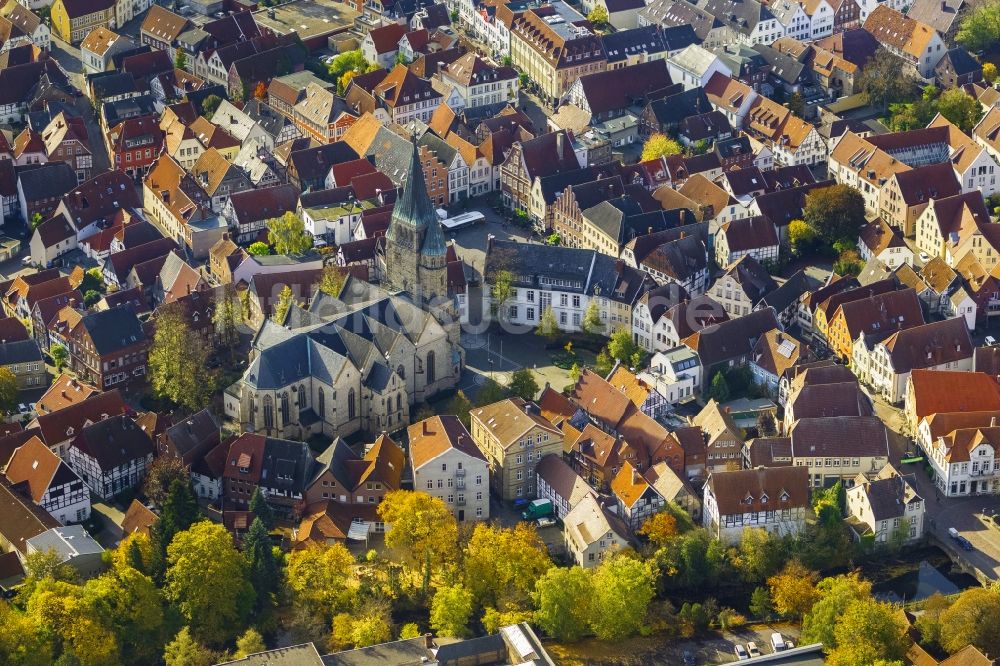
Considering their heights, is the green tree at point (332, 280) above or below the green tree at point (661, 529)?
above

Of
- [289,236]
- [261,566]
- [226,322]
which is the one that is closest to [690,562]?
[261,566]

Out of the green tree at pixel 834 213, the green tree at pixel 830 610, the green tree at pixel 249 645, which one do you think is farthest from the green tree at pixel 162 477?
the green tree at pixel 834 213

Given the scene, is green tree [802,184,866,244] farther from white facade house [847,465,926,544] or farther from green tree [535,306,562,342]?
white facade house [847,465,926,544]

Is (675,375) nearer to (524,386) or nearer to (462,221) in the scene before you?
(524,386)

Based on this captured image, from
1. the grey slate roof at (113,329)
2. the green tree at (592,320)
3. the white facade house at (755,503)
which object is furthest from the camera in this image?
the green tree at (592,320)

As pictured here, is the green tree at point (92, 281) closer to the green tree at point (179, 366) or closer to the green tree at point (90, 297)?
the green tree at point (90, 297)

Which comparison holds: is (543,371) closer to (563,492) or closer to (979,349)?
(563,492)
